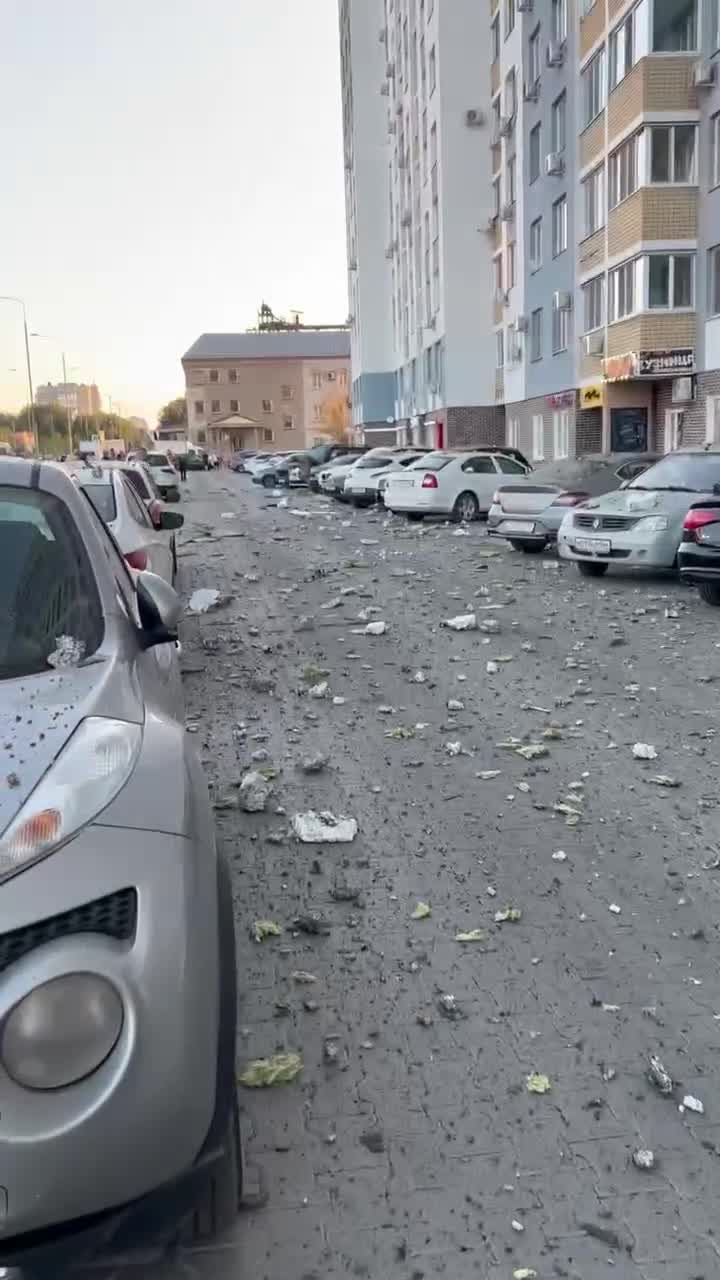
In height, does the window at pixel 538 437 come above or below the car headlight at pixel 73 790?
above

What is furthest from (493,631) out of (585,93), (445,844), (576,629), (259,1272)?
(585,93)

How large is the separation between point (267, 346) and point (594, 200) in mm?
98380

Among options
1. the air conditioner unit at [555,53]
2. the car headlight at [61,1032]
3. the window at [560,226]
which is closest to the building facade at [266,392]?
the window at [560,226]

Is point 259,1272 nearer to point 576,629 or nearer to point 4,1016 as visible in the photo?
point 4,1016

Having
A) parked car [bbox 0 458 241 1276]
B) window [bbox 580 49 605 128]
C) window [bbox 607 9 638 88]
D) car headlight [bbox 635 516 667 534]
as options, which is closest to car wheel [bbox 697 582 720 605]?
car headlight [bbox 635 516 667 534]

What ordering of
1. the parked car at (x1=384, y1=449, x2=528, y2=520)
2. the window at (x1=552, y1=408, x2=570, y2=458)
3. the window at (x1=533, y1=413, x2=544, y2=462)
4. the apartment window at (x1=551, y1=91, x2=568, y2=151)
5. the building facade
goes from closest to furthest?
Result: the parked car at (x1=384, y1=449, x2=528, y2=520) → the apartment window at (x1=551, y1=91, x2=568, y2=151) → the window at (x1=552, y1=408, x2=570, y2=458) → the window at (x1=533, y1=413, x2=544, y2=462) → the building facade

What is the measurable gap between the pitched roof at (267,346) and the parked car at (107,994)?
415 feet

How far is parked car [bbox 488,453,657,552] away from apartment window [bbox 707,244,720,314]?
36.1 ft

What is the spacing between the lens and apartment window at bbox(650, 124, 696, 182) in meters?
27.1

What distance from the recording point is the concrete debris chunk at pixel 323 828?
16.9 feet

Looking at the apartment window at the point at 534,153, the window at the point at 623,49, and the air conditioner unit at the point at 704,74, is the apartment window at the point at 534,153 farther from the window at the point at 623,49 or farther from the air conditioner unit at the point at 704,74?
the air conditioner unit at the point at 704,74

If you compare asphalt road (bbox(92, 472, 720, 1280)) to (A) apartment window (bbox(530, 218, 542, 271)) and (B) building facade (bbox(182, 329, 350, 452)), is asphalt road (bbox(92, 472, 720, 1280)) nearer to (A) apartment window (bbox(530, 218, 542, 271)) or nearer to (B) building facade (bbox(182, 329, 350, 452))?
(A) apartment window (bbox(530, 218, 542, 271))

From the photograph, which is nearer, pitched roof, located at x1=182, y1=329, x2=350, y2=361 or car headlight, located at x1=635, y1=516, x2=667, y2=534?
car headlight, located at x1=635, y1=516, x2=667, y2=534

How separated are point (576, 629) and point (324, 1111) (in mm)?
7949
